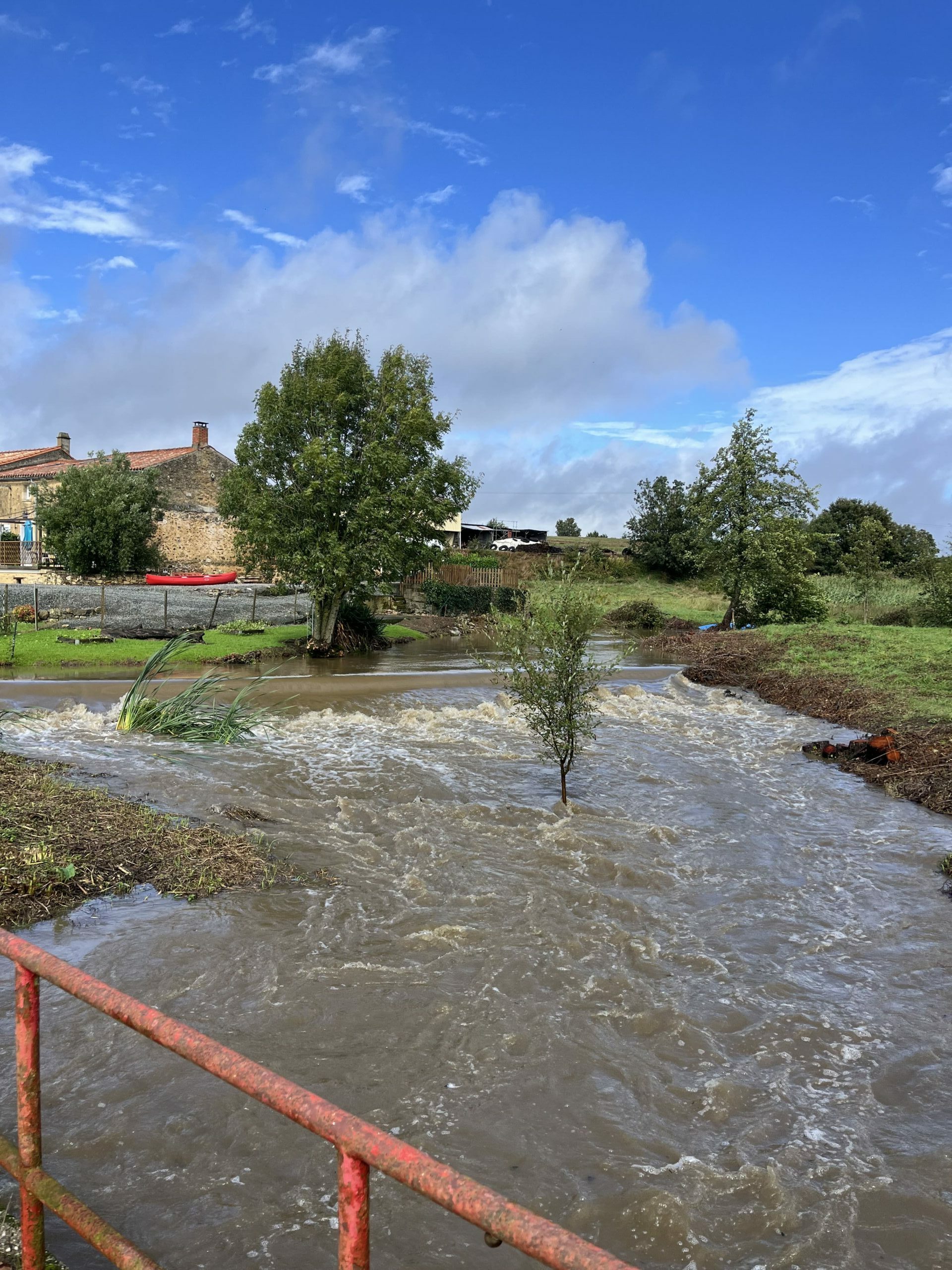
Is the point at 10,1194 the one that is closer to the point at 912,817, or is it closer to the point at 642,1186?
the point at 642,1186

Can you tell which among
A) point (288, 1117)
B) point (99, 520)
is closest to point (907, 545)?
point (99, 520)

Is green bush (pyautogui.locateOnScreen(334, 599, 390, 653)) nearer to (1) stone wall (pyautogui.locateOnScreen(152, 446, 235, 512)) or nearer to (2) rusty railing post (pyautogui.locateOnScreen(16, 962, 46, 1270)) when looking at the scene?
(1) stone wall (pyautogui.locateOnScreen(152, 446, 235, 512))

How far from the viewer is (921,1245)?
4141 mm

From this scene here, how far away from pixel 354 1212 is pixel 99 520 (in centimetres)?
4571

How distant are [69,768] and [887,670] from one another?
18505mm

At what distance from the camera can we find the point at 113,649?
Answer: 23547 mm

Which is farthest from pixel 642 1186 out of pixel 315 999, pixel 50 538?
pixel 50 538

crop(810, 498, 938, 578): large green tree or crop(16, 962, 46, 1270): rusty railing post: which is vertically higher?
crop(810, 498, 938, 578): large green tree

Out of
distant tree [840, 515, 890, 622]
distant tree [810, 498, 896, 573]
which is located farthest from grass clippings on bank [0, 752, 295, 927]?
distant tree [810, 498, 896, 573]

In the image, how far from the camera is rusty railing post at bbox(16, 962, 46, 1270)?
2.49 metres

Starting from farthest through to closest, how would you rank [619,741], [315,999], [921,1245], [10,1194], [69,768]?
[619,741] < [69,768] < [315,999] < [921,1245] < [10,1194]

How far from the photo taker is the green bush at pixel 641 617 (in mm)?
42969

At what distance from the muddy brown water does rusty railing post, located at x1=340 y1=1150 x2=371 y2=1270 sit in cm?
249

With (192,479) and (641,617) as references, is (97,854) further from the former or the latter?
(192,479)
